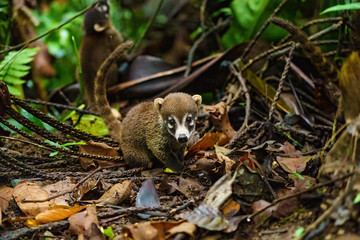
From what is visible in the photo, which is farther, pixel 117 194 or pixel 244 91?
pixel 244 91

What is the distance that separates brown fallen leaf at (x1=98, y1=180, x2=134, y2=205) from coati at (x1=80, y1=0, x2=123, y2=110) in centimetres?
283

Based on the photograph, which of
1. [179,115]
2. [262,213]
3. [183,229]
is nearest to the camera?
[183,229]

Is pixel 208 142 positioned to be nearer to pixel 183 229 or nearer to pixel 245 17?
pixel 183 229

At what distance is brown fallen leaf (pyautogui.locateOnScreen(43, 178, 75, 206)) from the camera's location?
3102mm

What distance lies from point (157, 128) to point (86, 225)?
143 cm

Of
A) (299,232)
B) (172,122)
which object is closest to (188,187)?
(172,122)

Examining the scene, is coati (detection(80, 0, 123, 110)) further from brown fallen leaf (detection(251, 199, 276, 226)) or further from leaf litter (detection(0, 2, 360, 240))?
brown fallen leaf (detection(251, 199, 276, 226))

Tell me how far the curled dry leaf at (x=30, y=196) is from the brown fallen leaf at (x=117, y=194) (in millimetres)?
368

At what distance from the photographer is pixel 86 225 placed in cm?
264

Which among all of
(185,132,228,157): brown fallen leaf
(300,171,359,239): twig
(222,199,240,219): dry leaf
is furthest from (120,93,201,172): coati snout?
(300,171,359,239): twig

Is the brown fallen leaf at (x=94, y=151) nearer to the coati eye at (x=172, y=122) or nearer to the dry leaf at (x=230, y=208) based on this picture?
the coati eye at (x=172, y=122)

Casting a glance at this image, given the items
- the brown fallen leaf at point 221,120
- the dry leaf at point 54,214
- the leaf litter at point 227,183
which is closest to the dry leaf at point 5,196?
the leaf litter at point 227,183

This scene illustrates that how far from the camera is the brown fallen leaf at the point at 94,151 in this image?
12.2 feet

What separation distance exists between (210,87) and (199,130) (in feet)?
3.15
